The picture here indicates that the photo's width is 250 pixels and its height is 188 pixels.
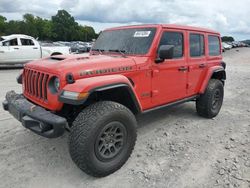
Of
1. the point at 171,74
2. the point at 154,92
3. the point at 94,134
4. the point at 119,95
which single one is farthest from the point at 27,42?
the point at 94,134

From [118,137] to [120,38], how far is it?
1.83 meters

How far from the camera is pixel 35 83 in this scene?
149 inches

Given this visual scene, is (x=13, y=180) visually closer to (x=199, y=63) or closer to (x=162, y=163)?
(x=162, y=163)

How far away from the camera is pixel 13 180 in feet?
10.9

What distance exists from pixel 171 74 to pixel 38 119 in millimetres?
2334

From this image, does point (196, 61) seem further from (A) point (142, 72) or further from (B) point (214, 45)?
(A) point (142, 72)

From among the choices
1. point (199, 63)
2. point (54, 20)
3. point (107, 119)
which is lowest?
point (107, 119)

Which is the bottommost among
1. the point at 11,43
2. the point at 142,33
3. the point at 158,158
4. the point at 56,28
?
the point at 158,158

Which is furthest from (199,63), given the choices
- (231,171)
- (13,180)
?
(13,180)

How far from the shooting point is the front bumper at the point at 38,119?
3121 millimetres

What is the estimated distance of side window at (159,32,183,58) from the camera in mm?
Answer: 4411

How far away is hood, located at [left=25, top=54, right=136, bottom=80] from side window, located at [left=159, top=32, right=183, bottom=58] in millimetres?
781

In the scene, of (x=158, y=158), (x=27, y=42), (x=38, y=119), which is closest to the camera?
(x=38, y=119)

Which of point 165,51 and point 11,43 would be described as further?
point 11,43
